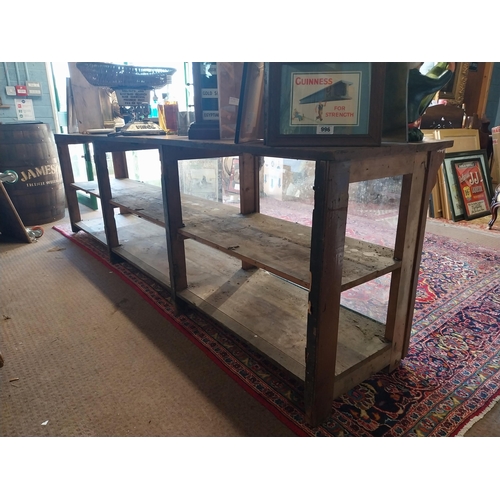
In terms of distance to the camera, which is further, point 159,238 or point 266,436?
point 159,238

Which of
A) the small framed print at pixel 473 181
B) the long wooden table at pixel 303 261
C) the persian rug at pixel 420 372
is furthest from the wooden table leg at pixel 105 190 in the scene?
the small framed print at pixel 473 181

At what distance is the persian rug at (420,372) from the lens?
1187mm

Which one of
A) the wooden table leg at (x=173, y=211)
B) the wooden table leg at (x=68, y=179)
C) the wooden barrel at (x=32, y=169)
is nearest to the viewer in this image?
the wooden table leg at (x=173, y=211)

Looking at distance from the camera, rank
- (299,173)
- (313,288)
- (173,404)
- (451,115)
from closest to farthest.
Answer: (313,288), (173,404), (451,115), (299,173)

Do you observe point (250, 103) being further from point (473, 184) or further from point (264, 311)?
point (473, 184)

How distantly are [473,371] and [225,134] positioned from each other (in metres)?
1.30

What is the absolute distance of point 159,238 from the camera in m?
2.60

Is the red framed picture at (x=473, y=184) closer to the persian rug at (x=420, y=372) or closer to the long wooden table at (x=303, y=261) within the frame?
the persian rug at (x=420, y=372)

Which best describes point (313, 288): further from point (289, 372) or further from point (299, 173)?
point (299, 173)

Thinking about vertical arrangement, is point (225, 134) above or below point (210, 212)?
above

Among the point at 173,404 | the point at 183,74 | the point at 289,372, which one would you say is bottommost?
the point at 173,404

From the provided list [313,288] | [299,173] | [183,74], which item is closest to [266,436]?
[313,288]

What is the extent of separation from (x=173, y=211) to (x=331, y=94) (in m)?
0.90

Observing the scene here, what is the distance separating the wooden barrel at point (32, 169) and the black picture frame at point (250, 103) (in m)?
2.77
